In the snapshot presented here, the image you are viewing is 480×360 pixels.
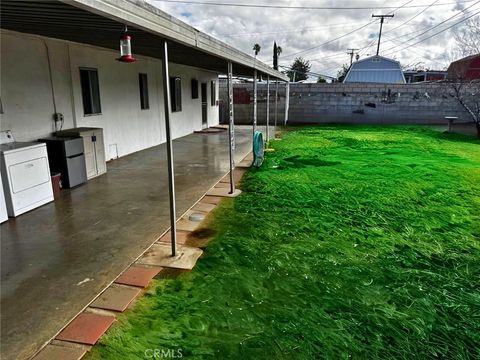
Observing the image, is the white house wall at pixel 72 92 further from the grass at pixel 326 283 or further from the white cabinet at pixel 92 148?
the grass at pixel 326 283

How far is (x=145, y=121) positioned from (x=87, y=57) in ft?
8.14

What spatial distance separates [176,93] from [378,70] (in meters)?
21.6

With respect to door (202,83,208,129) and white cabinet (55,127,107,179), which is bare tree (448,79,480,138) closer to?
door (202,83,208,129)

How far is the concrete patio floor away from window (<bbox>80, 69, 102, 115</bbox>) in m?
1.20

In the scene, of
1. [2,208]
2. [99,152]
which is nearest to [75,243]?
[2,208]

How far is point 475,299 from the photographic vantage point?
240cm

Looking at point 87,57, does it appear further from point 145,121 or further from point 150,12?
point 150,12

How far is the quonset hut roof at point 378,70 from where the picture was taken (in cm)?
2644

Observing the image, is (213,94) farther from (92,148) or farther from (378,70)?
(378,70)

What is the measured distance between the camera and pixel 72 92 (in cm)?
571

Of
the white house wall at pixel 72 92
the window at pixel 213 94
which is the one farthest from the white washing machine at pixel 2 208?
the window at pixel 213 94

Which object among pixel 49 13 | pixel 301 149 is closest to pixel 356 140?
pixel 301 149

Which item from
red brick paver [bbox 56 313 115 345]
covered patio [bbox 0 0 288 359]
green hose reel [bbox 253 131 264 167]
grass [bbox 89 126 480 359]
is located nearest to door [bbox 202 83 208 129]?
green hose reel [bbox 253 131 264 167]

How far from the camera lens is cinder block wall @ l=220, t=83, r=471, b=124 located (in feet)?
46.2
